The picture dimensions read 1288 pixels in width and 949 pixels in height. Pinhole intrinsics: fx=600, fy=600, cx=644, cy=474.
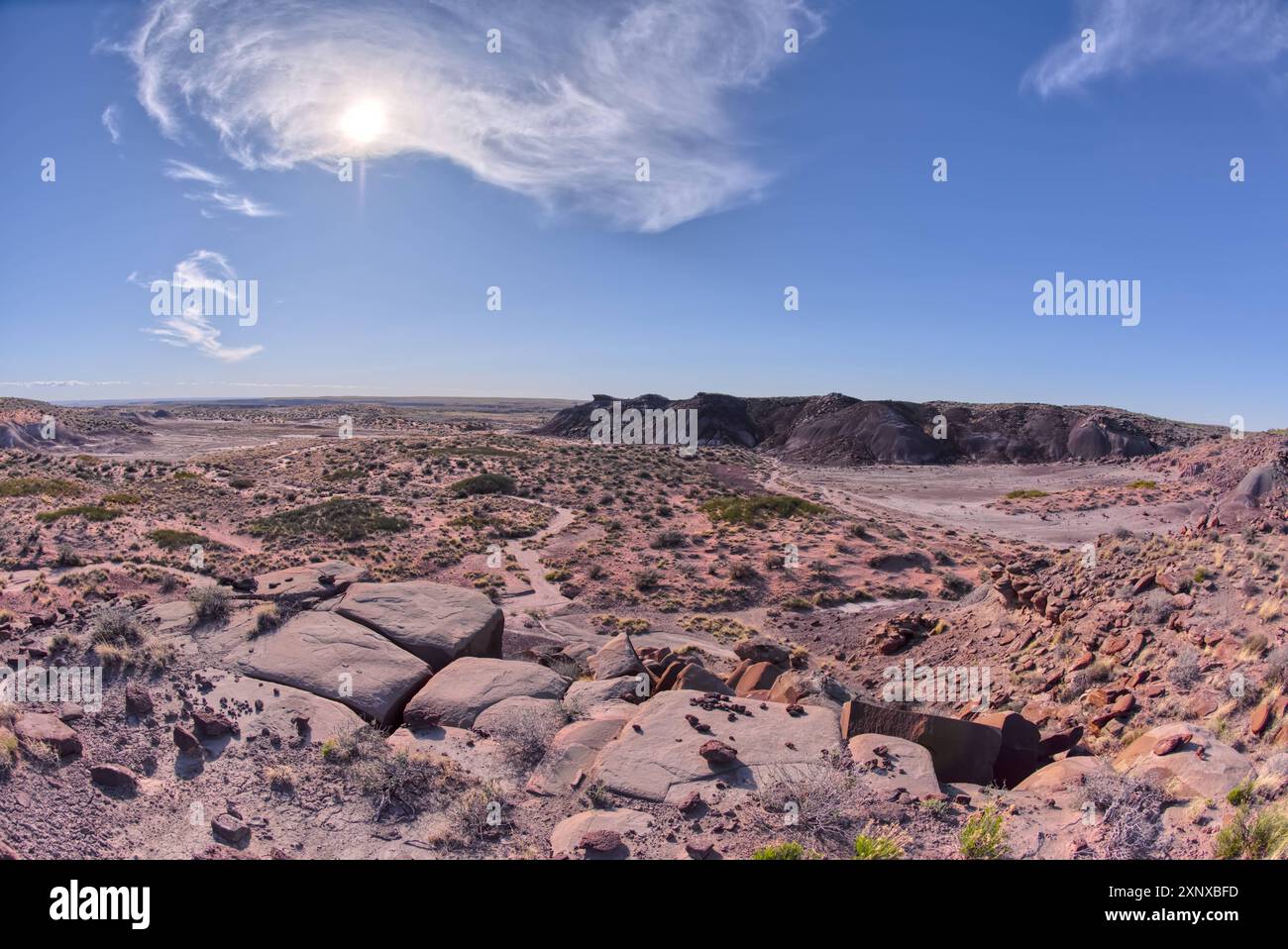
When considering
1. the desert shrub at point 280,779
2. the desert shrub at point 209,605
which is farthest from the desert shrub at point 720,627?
the desert shrub at point 280,779

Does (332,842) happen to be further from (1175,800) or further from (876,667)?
(876,667)

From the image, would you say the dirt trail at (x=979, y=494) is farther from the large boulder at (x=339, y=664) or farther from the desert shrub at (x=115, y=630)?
the desert shrub at (x=115, y=630)

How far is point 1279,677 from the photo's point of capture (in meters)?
7.48

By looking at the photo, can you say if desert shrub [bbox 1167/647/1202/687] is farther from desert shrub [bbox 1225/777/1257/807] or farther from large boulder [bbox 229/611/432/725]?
large boulder [bbox 229/611/432/725]

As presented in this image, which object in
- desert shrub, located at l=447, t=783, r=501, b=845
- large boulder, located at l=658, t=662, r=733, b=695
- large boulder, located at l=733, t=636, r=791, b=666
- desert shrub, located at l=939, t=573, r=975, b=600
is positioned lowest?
desert shrub, located at l=939, t=573, r=975, b=600

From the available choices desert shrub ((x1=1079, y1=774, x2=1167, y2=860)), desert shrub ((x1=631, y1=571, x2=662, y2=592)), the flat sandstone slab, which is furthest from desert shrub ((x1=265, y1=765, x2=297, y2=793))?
desert shrub ((x1=631, y1=571, x2=662, y2=592))

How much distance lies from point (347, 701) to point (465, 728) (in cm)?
174

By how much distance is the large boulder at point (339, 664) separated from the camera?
8.55 meters

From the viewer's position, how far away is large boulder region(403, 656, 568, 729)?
838cm

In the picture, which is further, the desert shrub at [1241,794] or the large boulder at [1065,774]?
the large boulder at [1065,774]

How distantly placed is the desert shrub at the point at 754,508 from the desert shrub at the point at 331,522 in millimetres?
16469

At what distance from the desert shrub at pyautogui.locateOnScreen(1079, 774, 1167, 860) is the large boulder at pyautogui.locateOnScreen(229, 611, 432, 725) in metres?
8.18

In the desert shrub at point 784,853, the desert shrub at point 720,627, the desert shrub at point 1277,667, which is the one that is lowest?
the desert shrub at point 720,627

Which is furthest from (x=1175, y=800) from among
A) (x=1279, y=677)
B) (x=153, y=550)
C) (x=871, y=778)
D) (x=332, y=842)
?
(x=153, y=550)
